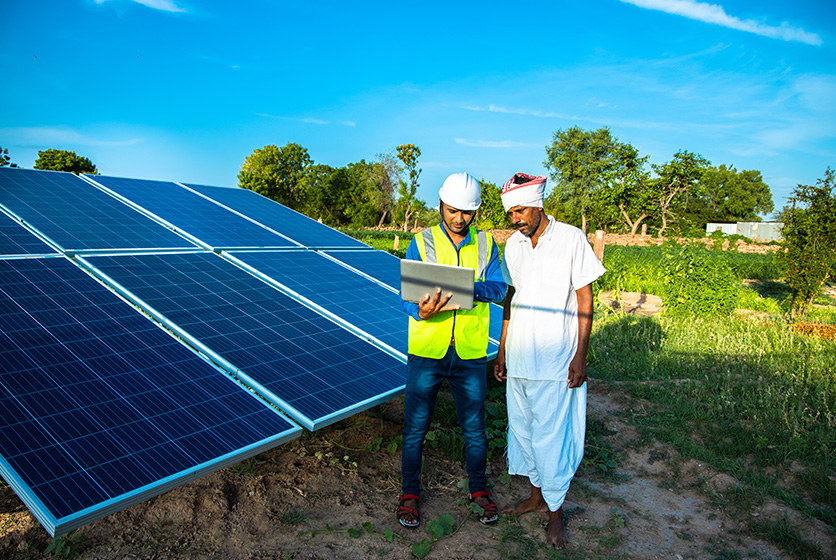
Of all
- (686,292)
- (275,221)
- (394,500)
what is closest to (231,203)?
(275,221)

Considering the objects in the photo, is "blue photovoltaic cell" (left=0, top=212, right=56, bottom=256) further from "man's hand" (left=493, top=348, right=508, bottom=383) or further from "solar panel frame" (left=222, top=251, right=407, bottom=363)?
"man's hand" (left=493, top=348, right=508, bottom=383)

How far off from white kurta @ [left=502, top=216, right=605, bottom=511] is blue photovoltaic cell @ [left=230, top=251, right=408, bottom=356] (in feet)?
4.05

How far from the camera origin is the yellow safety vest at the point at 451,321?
3490mm

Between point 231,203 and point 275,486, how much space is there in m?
5.14

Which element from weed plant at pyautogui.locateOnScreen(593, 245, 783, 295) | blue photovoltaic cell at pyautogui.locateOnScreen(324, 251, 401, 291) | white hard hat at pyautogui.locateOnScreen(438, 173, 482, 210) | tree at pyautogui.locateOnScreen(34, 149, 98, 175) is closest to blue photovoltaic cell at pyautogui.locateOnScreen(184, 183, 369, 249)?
blue photovoltaic cell at pyautogui.locateOnScreen(324, 251, 401, 291)

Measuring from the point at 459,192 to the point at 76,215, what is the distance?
435cm

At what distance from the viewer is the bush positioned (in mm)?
10828

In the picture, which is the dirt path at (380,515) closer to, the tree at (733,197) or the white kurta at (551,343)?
the white kurta at (551,343)

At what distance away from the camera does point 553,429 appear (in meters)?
3.56

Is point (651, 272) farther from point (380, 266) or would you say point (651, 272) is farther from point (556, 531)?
point (556, 531)

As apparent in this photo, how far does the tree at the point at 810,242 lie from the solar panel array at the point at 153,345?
10.4 metres

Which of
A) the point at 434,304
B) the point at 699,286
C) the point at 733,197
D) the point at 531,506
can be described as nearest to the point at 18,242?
the point at 434,304

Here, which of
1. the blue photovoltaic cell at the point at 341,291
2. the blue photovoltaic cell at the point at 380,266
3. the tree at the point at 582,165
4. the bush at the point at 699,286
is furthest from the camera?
the tree at the point at 582,165

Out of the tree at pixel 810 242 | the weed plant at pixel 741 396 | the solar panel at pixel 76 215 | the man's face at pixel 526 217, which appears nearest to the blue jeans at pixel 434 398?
the man's face at pixel 526 217
